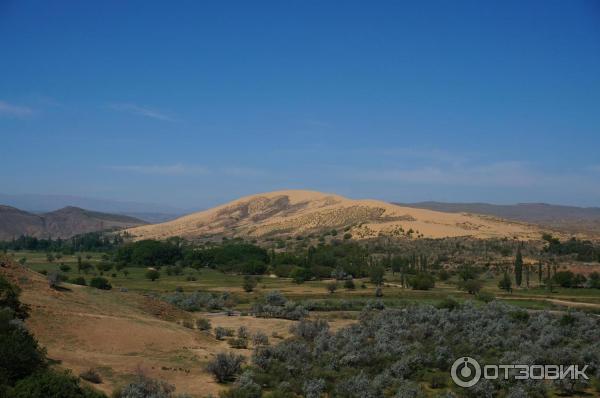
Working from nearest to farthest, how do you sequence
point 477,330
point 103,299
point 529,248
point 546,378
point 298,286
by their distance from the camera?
1. point 546,378
2. point 477,330
3. point 103,299
4. point 298,286
5. point 529,248

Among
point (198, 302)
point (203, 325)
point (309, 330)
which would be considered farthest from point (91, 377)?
point (198, 302)

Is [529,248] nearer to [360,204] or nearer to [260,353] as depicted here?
[360,204]

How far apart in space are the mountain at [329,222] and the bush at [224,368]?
294 ft

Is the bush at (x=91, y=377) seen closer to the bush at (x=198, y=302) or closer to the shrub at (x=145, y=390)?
the shrub at (x=145, y=390)

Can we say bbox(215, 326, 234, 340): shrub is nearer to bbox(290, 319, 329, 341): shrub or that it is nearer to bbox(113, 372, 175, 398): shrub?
bbox(290, 319, 329, 341): shrub

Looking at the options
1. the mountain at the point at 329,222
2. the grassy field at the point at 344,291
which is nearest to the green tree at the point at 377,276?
the grassy field at the point at 344,291

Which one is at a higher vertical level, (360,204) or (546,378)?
(360,204)

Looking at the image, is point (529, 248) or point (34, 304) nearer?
point (34, 304)

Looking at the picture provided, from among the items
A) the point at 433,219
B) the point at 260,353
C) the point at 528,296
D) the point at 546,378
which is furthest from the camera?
the point at 433,219

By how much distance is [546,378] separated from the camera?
24.8 m

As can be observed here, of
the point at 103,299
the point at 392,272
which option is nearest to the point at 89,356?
the point at 103,299

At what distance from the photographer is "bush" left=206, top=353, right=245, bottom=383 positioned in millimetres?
25344

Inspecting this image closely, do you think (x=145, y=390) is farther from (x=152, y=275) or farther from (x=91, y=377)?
(x=152, y=275)

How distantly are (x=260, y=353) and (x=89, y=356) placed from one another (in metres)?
8.22
